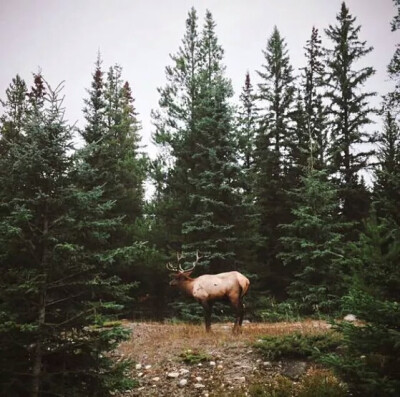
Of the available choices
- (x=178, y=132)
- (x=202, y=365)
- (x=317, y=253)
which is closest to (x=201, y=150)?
(x=178, y=132)

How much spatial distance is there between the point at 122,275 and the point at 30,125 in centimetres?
1533

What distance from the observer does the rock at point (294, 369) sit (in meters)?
8.01

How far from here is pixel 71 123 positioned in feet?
22.2

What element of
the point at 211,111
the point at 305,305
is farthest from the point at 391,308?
the point at 211,111

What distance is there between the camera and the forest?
18.4ft

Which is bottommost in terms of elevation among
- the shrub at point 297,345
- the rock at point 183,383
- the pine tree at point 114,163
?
the rock at point 183,383

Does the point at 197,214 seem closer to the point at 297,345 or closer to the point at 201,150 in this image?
the point at 201,150

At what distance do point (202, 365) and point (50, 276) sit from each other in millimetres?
4696

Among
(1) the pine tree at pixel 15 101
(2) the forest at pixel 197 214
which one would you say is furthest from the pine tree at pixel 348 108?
(1) the pine tree at pixel 15 101

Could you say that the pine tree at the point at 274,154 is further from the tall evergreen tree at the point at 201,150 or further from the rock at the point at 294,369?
the rock at the point at 294,369

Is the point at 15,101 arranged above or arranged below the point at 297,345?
above

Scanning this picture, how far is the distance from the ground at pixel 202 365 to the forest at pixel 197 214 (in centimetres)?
116

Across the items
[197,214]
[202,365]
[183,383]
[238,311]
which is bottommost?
[183,383]

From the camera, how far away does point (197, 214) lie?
17.5 meters
